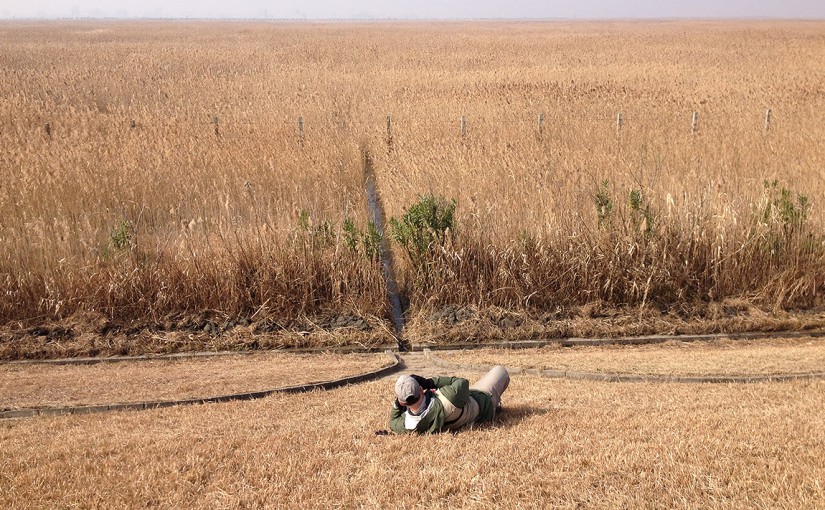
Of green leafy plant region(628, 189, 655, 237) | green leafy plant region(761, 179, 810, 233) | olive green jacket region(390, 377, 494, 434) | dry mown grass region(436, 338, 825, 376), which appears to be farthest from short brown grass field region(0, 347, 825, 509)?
green leafy plant region(761, 179, 810, 233)

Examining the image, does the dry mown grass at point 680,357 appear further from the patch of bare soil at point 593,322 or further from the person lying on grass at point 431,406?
the person lying on grass at point 431,406

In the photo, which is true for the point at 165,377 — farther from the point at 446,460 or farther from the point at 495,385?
the point at 446,460

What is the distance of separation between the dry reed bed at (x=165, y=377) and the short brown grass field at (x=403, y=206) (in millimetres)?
829

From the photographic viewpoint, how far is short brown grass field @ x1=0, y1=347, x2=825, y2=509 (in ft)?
18.4

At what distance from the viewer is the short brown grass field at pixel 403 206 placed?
13.2 meters

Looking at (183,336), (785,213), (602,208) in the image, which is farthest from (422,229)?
(785,213)

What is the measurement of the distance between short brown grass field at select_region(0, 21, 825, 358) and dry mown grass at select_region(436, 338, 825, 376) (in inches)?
39.5

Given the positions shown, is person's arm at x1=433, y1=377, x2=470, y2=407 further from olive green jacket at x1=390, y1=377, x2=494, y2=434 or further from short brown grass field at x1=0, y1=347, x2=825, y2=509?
short brown grass field at x1=0, y1=347, x2=825, y2=509

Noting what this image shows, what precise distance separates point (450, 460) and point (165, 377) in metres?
5.58

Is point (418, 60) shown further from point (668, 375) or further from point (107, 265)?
point (668, 375)

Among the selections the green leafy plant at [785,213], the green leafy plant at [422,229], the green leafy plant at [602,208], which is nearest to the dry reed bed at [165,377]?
the green leafy plant at [422,229]

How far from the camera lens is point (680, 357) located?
1139 centimetres

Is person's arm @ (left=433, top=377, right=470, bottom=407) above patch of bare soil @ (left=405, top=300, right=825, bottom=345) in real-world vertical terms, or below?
above

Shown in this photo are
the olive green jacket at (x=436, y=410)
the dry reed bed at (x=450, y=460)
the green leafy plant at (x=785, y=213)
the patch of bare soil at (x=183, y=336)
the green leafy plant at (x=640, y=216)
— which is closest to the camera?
the dry reed bed at (x=450, y=460)
